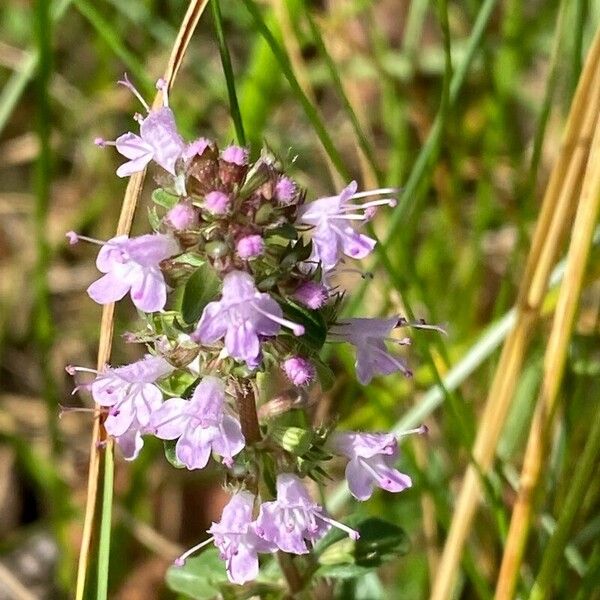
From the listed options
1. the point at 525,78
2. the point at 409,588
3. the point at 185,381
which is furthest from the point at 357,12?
the point at 185,381

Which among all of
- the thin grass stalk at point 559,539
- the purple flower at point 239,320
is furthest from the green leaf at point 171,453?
the thin grass stalk at point 559,539

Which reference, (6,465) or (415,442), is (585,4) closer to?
(415,442)

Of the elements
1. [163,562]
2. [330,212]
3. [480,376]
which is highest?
[330,212]

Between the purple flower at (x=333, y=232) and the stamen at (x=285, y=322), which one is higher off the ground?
the purple flower at (x=333, y=232)

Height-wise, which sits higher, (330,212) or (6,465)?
(330,212)

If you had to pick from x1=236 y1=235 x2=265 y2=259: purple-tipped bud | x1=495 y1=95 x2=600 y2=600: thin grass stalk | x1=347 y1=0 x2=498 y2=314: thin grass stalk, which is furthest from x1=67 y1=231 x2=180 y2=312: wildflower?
x1=495 y1=95 x2=600 y2=600: thin grass stalk

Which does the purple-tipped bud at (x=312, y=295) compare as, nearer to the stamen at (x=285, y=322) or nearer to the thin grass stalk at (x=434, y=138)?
the stamen at (x=285, y=322)

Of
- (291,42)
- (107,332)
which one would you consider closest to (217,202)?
(107,332)

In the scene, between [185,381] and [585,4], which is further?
[585,4]
